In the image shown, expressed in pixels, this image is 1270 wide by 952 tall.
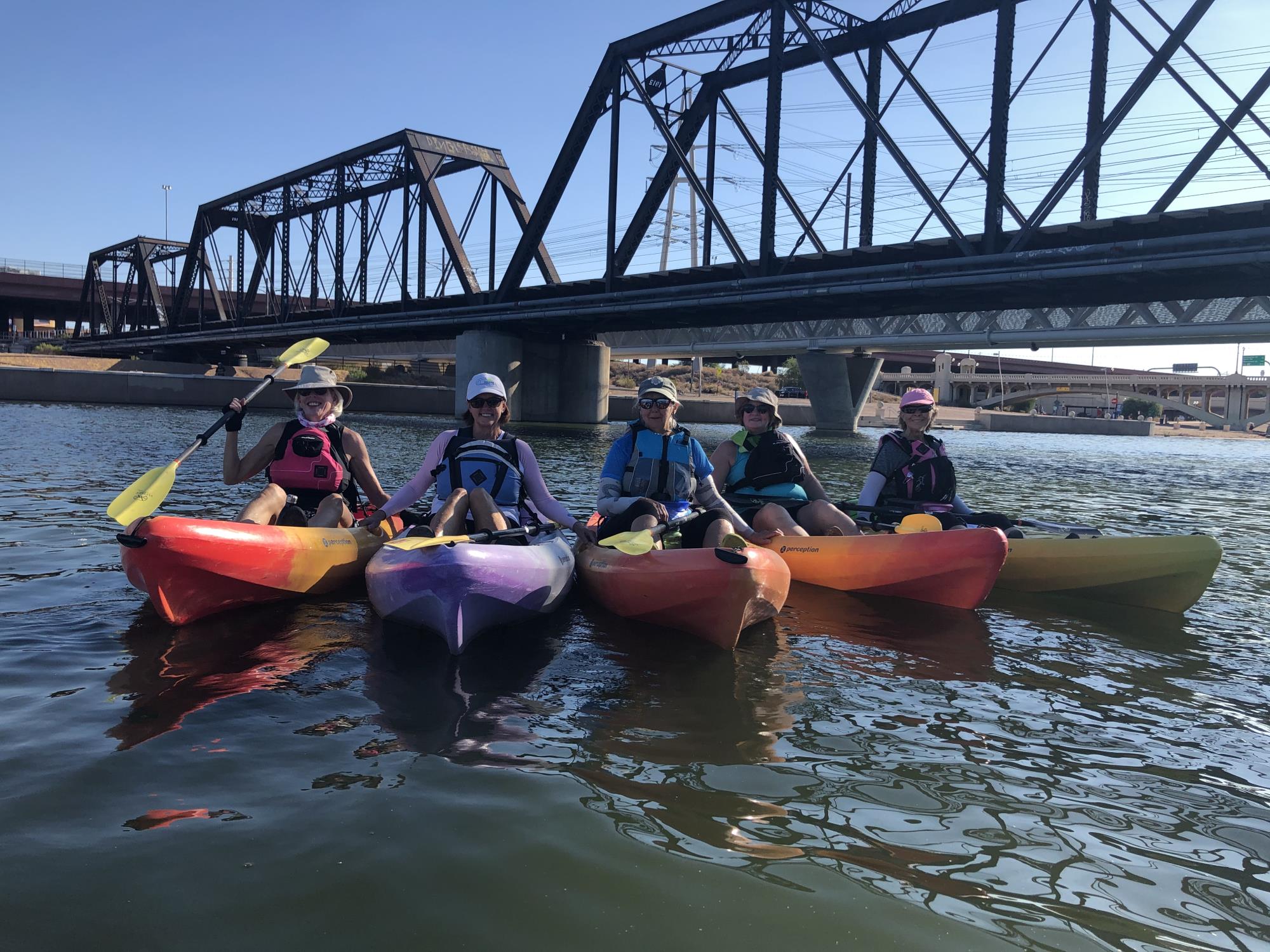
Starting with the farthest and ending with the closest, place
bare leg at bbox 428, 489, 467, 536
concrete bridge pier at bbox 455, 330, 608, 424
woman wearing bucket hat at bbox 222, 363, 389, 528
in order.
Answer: concrete bridge pier at bbox 455, 330, 608, 424
woman wearing bucket hat at bbox 222, 363, 389, 528
bare leg at bbox 428, 489, 467, 536

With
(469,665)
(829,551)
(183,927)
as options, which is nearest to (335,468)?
(469,665)

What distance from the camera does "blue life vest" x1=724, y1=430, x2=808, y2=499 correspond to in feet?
27.7

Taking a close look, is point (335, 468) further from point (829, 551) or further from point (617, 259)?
point (617, 259)

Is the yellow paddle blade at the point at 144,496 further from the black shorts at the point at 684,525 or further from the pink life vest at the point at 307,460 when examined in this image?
the black shorts at the point at 684,525

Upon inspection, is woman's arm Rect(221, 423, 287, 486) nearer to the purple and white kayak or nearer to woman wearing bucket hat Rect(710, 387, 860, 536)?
the purple and white kayak

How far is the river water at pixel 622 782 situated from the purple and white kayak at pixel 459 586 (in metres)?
0.25

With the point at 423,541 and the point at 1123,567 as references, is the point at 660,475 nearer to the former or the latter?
the point at 423,541

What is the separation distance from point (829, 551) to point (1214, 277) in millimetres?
17000

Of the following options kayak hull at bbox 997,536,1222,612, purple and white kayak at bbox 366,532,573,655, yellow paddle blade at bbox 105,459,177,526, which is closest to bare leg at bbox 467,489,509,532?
purple and white kayak at bbox 366,532,573,655

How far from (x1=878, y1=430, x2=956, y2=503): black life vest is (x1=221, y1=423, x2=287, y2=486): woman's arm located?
17.9ft

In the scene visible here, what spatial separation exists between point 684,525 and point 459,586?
6.71ft

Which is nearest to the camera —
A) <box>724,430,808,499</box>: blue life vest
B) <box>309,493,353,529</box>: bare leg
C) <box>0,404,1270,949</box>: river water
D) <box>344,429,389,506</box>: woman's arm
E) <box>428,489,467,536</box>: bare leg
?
<box>0,404,1270,949</box>: river water

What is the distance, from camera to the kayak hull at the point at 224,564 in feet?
19.2

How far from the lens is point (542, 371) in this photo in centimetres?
4119
